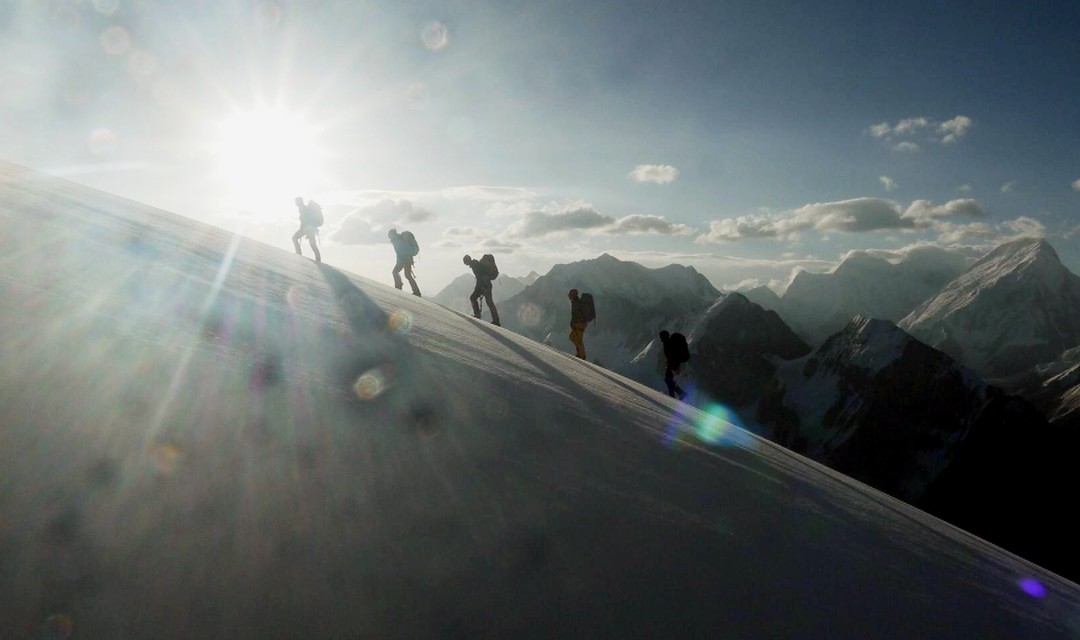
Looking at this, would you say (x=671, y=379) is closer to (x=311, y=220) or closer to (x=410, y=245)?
(x=410, y=245)

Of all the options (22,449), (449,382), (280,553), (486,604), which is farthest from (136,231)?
(486,604)

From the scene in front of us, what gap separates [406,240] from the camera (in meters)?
20.4

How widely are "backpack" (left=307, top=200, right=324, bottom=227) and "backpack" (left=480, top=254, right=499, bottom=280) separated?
8.14m

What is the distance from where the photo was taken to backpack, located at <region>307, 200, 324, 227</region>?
22.3 meters

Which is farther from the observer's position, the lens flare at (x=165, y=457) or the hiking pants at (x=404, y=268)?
the hiking pants at (x=404, y=268)

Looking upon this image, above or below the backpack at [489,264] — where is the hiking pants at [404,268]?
below

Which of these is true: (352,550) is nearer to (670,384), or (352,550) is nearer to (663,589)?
(663,589)

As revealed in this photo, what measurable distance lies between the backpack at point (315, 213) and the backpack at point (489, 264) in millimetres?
8137

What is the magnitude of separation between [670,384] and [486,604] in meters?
15.3

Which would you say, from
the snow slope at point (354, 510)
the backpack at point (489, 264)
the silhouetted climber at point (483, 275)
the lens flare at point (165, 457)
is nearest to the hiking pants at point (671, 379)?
the silhouetted climber at point (483, 275)

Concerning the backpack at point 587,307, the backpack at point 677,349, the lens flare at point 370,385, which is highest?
the backpack at point 587,307

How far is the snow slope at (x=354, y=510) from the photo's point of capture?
2.45 meters

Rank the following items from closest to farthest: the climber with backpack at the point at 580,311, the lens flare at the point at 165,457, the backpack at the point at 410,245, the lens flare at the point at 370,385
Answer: the lens flare at the point at 165,457, the lens flare at the point at 370,385, the climber with backpack at the point at 580,311, the backpack at the point at 410,245

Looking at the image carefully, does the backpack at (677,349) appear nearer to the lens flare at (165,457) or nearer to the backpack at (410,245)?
the backpack at (410,245)
